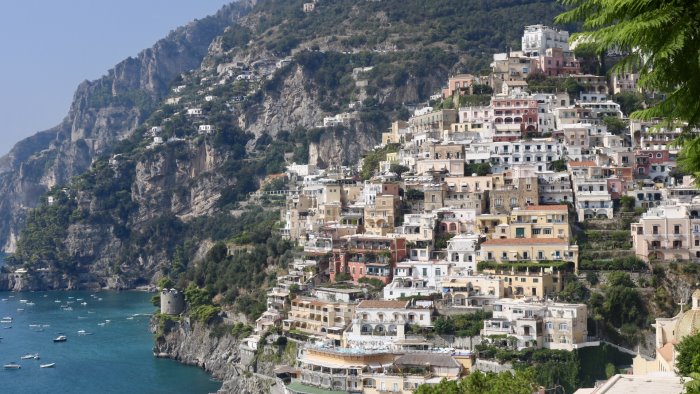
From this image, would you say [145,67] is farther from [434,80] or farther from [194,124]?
[434,80]

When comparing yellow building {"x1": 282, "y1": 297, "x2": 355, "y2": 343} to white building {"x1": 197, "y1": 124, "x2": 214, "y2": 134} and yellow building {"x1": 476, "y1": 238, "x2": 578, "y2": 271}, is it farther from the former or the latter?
white building {"x1": 197, "y1": 124, "x2": 214, "y2": 134}

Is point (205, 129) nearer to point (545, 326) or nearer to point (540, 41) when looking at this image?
point (540, 41)

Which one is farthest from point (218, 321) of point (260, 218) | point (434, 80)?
point (434, 80)

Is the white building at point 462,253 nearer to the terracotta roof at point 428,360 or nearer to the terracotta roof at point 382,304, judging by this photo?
the terracotta roof at point 382,304

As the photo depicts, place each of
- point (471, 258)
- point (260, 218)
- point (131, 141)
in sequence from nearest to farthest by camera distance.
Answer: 1. point (471, 258)
2. point (260, 218)
3. point (131, 141)

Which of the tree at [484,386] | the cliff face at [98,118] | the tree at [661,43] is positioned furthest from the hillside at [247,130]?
the tree at [661,43]

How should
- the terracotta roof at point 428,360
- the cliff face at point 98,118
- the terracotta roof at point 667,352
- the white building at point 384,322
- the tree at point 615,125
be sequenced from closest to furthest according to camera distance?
the terracotta roof at point 667,352 → the terracotta roof at point 428,360 → the white building at point 384,322 → the tree at point 615,125 → the cliff face at point 98,118
